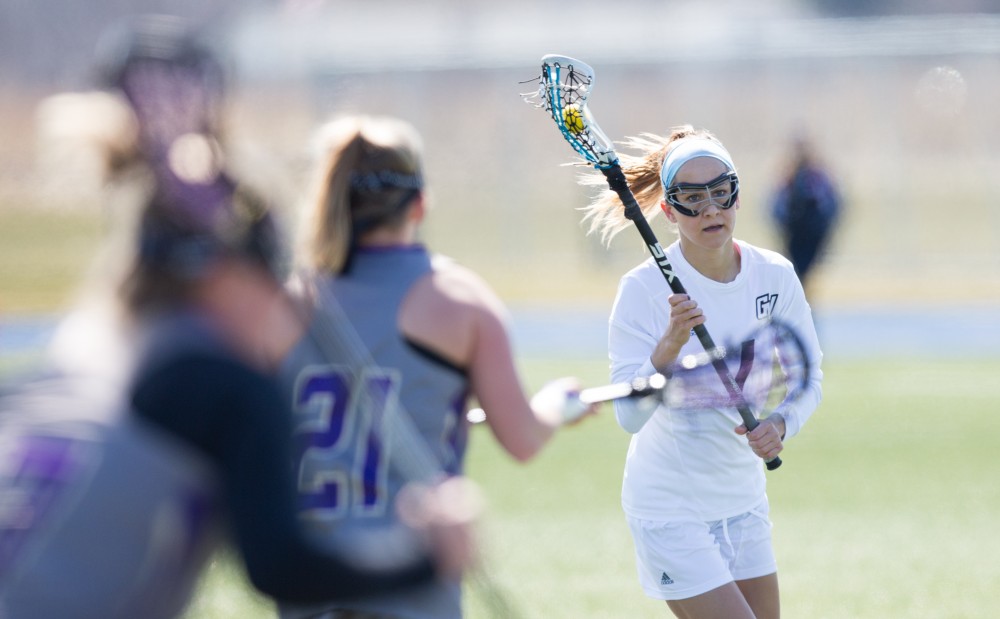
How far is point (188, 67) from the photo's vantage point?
8.75ft

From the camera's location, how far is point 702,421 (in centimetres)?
500

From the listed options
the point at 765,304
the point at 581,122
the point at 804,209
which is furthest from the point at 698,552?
the point at 804,209

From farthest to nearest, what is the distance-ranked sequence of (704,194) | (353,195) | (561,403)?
(704,194)
(561,403)
(353,195)

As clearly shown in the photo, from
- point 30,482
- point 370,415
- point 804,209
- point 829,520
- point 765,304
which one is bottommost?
point 829,520

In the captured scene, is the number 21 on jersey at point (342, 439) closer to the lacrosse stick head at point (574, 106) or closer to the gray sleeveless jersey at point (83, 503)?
the gray sleeveless jersey at point (83, 503)

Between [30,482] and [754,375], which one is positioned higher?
[30,482]

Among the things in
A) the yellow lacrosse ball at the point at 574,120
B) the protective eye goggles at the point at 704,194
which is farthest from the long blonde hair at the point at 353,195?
the yellow lacrosse ball at the point at 574,120

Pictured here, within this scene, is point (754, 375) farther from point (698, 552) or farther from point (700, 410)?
point (698, 552)

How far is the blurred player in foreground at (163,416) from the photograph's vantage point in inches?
95.3

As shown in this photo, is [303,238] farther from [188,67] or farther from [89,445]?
[89,445]

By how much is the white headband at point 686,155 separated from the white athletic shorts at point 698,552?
1.24 meters

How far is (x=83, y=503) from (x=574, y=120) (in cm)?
321

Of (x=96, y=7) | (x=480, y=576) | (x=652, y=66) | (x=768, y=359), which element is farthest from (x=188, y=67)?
(x=96, y=7)

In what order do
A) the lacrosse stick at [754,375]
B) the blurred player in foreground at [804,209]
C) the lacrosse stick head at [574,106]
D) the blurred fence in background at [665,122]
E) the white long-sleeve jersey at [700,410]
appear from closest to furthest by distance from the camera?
1. the lacrosse stick at [754,375]
2. the white long-sleeve jersey at [700,410]
3. the lacrosse stick head at [574,106]
4. the blurred player in foreground at [804,209]
5. the blurred fence in background at [665,122]
